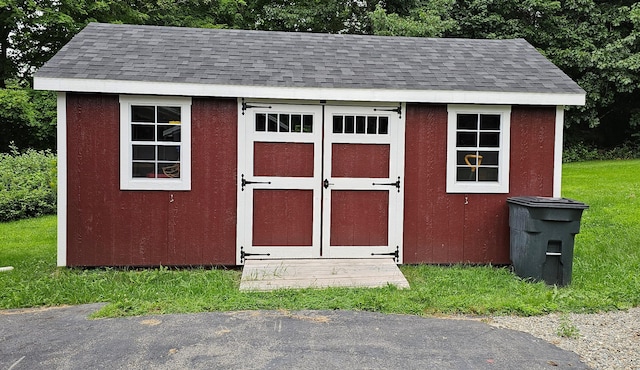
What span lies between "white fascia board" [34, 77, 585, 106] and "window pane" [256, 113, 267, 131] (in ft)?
1.09

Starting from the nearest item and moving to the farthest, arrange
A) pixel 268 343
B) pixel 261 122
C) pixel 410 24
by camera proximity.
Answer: pixel 268 343
pixel 261 122
pixel 410 24

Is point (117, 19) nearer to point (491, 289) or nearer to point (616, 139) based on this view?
point (491, 289)

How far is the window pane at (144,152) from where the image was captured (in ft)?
20.2

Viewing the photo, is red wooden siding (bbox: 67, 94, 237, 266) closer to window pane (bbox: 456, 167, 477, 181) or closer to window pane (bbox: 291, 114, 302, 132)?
window pane (bbox: 291, 114, 302, 132)

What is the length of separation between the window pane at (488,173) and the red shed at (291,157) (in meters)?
0.01

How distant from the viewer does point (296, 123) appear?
6.41m

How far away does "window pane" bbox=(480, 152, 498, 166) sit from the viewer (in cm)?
655

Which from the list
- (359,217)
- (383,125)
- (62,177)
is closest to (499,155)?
(383,125)

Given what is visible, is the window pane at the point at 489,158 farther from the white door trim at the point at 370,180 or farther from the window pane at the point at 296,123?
the window pane at the point at 296,123

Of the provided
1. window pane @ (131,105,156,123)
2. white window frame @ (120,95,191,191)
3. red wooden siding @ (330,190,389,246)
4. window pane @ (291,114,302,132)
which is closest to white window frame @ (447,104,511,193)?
red wooden siding @ (330,190,389,246)

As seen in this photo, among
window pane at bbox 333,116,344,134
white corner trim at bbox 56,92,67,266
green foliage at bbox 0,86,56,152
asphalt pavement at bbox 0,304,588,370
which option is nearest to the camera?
asphalt pavement at bbox 0,304,588,370

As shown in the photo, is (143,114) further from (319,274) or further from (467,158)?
(467,158)

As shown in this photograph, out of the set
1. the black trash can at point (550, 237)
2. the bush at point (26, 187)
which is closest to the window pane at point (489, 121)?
the black trash can at point (550, 237)

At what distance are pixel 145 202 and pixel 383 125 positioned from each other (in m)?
3.16
